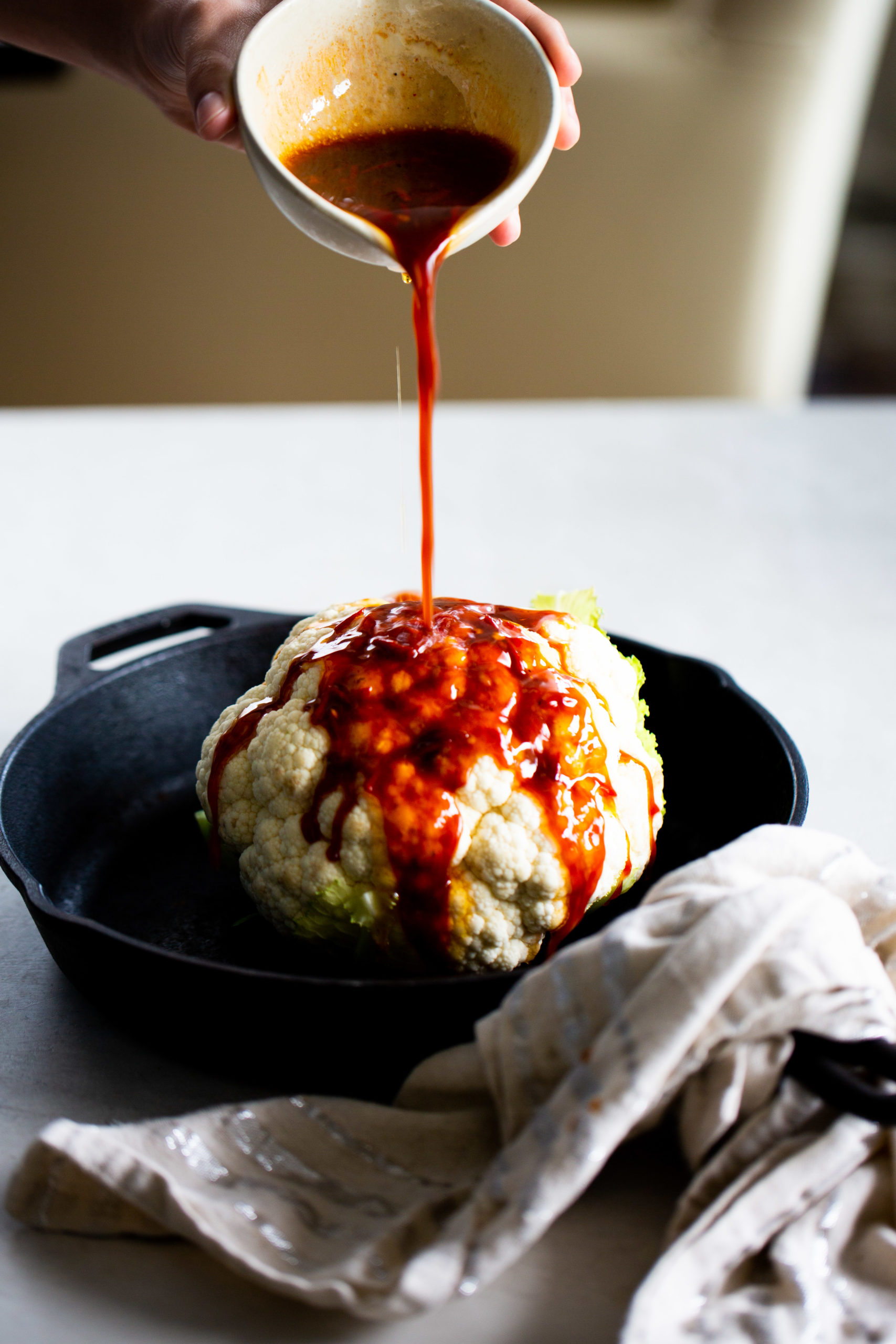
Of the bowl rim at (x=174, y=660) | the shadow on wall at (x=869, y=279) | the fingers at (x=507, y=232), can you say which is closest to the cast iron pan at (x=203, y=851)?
the bowl rim at (x=174, y=660)

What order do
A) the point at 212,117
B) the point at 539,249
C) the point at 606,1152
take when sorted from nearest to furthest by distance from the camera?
the point at 606,1152 < the point at 212,117 < the point at 539,249

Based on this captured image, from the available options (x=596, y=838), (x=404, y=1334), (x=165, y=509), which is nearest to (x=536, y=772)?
(x=596, y=838)

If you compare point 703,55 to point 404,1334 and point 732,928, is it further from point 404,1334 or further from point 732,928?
point 404,1334

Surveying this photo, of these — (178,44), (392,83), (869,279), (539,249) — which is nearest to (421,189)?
(392,83)

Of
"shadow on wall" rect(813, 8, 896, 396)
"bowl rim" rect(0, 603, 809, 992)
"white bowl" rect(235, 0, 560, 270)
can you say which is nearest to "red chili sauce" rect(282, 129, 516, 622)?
"white bowl" rect(235, 0, 560, 270)

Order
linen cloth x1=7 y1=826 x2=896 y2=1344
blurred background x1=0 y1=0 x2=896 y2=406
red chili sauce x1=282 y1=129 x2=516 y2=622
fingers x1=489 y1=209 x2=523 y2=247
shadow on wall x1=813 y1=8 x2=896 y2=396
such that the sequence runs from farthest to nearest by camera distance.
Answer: shadow on wall x1=813 y1=8 x2=896 y2=396, blurred background x1=0 y1=0 x2=896 y2=406, fingers x1=489 y1=209 x2=523 y2=247, red chili sauce x1=282 y1=129 x2=516 y2=622, linen cloth x1=7 y1=826 x2=896 y2=1344

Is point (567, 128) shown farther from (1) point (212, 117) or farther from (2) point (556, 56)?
(1) point (212, 117)

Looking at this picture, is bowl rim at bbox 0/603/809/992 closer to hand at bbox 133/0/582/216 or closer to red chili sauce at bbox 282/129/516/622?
red chili sauce at bbox 282/129/516/622
